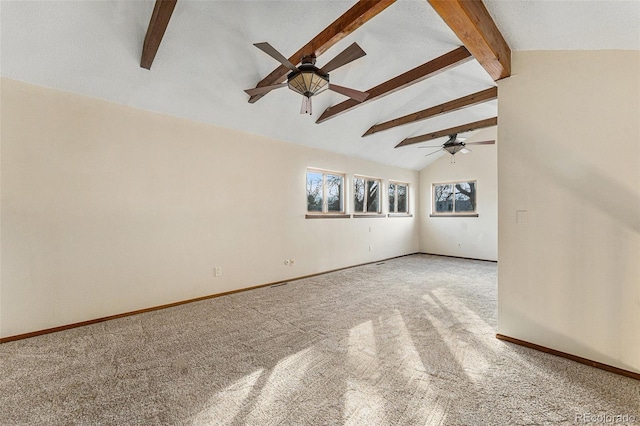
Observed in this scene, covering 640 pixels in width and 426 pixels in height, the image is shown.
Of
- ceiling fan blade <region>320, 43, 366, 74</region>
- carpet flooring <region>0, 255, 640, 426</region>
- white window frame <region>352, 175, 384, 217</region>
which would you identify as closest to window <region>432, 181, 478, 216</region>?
white window frame <region>352, 175, 384, 217</region>

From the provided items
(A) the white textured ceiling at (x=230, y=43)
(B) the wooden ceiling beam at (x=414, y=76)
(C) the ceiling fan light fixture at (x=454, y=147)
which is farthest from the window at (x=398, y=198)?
(B) the wooden ceiling beam at (x=414, y=76)

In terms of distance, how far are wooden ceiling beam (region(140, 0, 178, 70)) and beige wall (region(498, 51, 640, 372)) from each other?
10.2ft

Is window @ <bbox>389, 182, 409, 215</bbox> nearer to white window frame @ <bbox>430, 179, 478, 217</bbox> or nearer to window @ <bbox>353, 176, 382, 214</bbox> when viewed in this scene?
window @ <bbox>353, 176, 382, 214</bbox>

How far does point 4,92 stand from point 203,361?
326 centimetres

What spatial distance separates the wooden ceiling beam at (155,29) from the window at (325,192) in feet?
10.4

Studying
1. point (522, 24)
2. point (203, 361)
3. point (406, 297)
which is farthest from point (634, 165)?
point (203, 361)

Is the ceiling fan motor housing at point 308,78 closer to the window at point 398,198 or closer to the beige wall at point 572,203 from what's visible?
the beige wall at point 572,203

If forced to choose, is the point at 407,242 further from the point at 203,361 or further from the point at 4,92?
the point at 4,92

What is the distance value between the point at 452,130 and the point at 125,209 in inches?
236

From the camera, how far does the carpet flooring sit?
65.5 inches

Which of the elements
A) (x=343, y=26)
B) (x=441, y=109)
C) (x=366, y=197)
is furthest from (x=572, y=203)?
(x=366, y=197)

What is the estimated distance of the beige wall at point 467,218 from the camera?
673 centimetres

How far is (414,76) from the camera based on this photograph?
353 centimetres

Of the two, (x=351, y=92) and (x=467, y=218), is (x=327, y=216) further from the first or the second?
(x=467, y=218)
